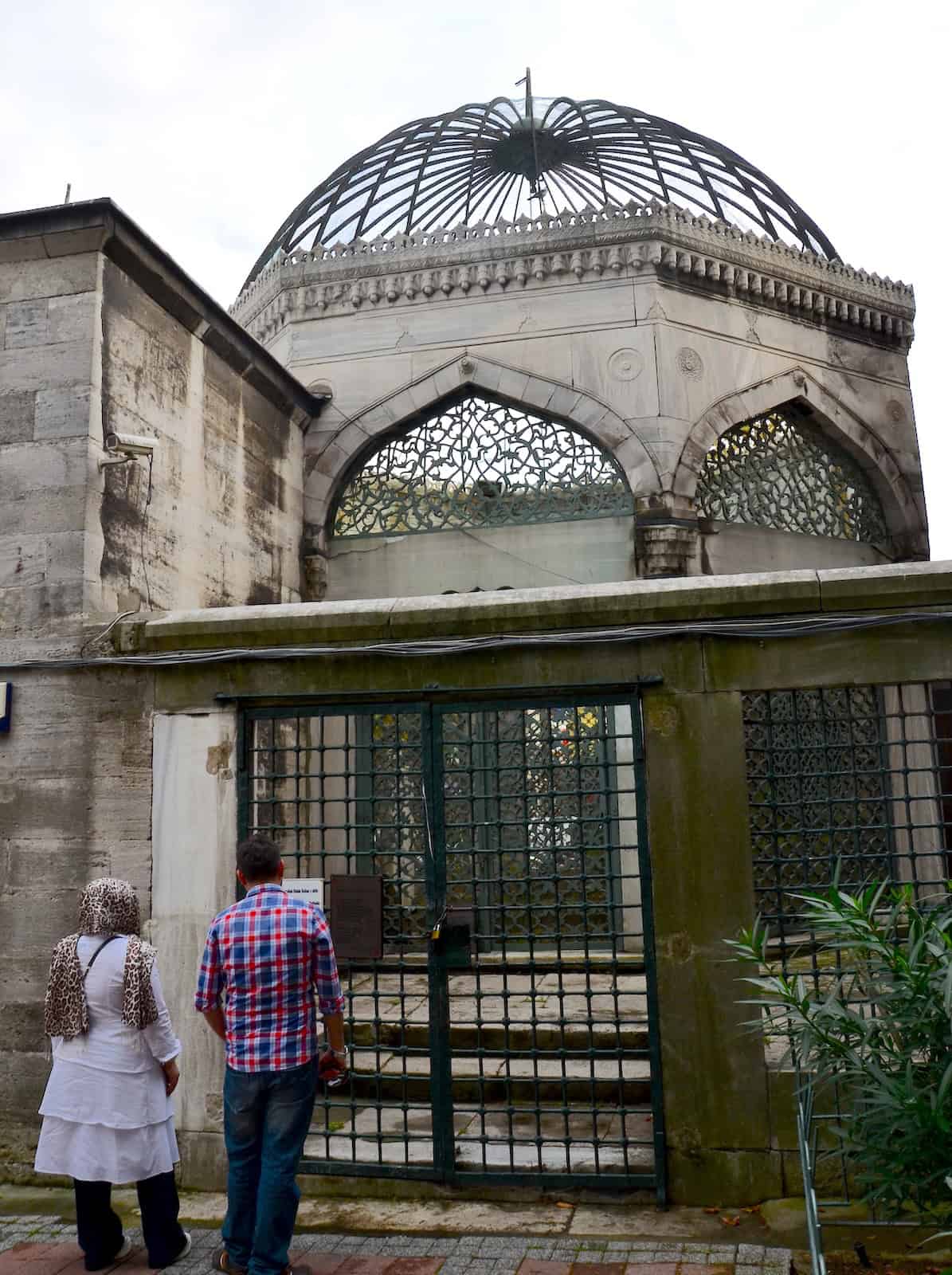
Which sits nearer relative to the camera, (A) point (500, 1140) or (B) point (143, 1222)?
(B) point (143, 1222)

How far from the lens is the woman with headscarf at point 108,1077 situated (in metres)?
4.07

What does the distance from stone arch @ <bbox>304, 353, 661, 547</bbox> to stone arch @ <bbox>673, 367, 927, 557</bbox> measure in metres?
0.63

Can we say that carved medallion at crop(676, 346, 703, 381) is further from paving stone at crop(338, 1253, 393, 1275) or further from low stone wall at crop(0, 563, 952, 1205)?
paving stone at crop(338, 1253, 393, 1275)

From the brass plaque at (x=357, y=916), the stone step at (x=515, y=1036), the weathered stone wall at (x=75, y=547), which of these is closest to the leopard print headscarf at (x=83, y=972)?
the brass plaque at (x=357, y=916)

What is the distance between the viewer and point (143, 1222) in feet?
13.8

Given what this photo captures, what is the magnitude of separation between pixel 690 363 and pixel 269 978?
7176 millimetres

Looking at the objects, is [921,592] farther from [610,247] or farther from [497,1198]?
[610,247]

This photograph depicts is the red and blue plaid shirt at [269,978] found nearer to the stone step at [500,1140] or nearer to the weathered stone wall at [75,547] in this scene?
the stone step at [500,1140]

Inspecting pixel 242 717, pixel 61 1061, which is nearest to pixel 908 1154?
pixel 61 1061

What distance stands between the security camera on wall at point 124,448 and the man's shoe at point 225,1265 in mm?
3903

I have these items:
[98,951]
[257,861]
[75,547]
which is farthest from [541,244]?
[98,951]

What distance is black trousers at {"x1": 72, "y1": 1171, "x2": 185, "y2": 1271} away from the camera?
13.7 feet

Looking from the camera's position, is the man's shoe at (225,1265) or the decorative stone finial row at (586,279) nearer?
the man's shoe at (225,1265)

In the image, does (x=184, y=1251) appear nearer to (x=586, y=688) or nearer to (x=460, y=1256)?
(x=460, y=1256)
